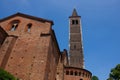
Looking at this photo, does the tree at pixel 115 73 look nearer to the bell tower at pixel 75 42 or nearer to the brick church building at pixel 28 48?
the brick church building at pixel 28 48

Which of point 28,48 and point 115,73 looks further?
point 115,73

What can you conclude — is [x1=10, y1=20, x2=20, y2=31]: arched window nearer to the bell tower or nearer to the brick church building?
the brick church building

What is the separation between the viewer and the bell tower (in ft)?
122

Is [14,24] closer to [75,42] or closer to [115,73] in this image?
[115,73]

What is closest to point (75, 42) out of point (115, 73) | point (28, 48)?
point (115, 73)

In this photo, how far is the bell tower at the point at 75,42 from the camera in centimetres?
3722

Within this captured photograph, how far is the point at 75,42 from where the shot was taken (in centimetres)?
4131

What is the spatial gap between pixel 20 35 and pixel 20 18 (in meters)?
3.18

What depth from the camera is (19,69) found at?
15195mm

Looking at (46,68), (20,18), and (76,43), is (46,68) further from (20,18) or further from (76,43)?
(76,43)

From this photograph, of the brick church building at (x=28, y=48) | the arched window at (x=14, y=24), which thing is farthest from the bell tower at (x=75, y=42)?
the arched window at (x=14, y=24)

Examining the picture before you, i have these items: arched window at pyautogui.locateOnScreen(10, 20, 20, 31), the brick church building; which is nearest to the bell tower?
the brick church building

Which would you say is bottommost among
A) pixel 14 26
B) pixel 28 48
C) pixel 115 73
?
pixel 115 73

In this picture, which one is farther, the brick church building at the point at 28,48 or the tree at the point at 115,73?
the tree at the point at 115,73
